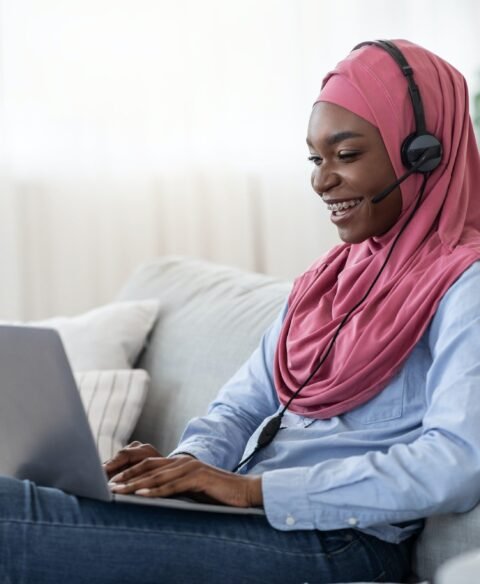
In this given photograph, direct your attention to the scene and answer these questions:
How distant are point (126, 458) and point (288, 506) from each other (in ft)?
0.92

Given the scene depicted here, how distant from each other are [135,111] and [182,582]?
216cm

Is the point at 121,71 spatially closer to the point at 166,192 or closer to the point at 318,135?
the point at 166,192

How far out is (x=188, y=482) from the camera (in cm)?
129

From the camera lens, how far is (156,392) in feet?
7.29

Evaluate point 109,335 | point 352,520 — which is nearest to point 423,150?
point 352,520

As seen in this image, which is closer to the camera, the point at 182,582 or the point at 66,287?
the point at 182,582

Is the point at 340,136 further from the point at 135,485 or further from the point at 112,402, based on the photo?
the point at 112,402

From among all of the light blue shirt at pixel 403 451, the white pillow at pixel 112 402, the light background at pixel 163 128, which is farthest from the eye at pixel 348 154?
the light background at pixel 163 128

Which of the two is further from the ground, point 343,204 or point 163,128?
point 343,204

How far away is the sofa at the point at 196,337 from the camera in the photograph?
2.06m

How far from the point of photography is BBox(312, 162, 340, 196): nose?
1520mm

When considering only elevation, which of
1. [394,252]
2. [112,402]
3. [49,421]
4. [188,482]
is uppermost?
[394,252]

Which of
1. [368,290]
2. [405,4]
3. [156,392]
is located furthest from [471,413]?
[405,4]

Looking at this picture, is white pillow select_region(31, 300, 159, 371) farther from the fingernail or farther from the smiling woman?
the fingernail
